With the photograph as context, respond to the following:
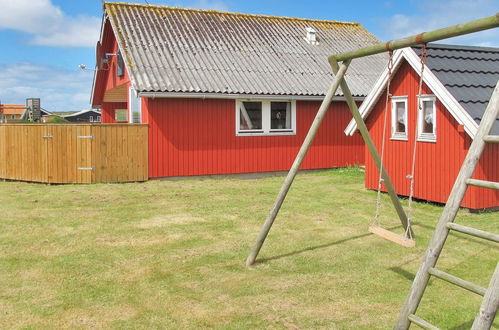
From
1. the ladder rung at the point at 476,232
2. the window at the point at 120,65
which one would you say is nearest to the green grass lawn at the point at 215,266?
the ladder rung at the point at 476,232

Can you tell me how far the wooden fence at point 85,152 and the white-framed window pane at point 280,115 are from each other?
13.9 feet

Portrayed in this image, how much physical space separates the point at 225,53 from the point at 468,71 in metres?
8.82

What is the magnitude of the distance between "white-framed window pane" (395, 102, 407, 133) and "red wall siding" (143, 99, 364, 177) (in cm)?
510

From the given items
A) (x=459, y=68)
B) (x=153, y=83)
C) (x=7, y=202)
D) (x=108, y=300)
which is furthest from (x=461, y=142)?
(x=7, y=202)

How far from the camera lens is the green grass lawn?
4902 millimetres

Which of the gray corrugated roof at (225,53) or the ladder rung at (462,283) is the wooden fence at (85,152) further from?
the ladder rung at (462,283)

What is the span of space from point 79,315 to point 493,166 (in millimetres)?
8192

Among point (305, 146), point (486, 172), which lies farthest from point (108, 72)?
point (305, 146)

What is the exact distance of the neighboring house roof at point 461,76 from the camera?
9.30 metres

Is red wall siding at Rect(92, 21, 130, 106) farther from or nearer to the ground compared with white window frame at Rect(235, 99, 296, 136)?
farther from the ground

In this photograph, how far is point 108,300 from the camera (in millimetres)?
5273

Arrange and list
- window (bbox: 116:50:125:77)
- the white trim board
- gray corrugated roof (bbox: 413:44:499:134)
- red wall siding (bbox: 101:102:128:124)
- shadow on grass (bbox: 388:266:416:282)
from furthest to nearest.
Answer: red wall siding (bbox: 101:102:128:124) → window (bbox: 116:50:125:77) → gray corrugated roof (bbox: 413:44:499:134) → the white trim board → shadow on grass (bbox: 388:266:416:282)

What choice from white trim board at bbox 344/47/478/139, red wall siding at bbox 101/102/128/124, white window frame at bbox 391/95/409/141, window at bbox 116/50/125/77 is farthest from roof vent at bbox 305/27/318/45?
red wall siding at bbox 101/102/128/124

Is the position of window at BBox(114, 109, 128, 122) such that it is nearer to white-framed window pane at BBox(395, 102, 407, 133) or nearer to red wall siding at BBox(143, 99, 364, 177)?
red wall siding at BBox(143, 99, 364, 177)
